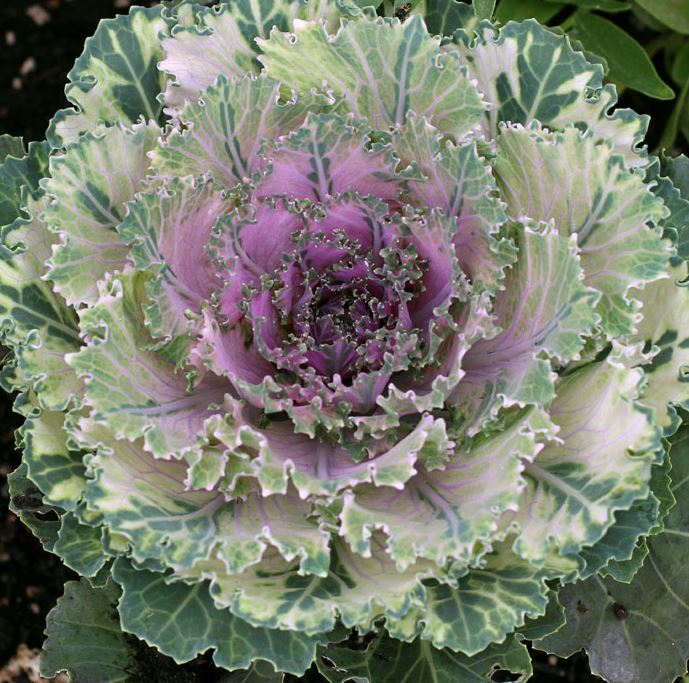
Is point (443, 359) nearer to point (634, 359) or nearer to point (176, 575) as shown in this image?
point (634, 359)

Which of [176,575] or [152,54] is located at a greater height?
[152,54]

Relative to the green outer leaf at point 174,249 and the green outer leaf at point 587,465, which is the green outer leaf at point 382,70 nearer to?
the green outer leaf at point 174,249

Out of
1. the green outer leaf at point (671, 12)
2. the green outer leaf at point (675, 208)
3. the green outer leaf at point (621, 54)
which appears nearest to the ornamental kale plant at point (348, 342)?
the green outer leaf at point (675, 208)

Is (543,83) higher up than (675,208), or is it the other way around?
(543,83)

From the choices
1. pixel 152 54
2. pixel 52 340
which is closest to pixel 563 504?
pixel 52 340

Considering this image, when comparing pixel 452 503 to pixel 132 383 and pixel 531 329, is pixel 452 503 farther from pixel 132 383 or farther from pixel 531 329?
pixel 132 383

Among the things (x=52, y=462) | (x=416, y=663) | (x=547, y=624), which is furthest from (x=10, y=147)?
(x=547, y=624)
